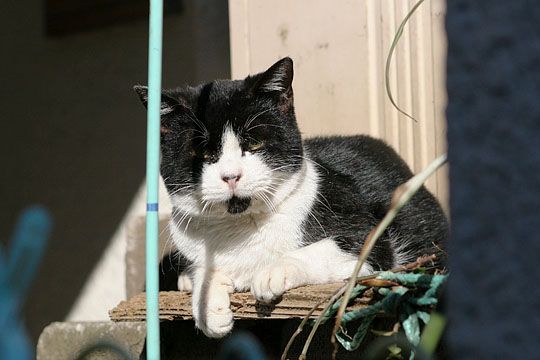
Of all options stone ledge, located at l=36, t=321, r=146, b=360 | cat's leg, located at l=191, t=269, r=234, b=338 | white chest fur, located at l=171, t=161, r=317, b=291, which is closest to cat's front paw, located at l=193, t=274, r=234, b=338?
cat's leg, located at l=191, t=269, r=234, b=338

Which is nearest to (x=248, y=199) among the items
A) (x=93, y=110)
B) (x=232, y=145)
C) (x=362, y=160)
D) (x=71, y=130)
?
(x=232, y=145)

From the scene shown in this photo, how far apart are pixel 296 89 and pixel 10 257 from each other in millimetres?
2288

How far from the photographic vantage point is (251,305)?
1.92m

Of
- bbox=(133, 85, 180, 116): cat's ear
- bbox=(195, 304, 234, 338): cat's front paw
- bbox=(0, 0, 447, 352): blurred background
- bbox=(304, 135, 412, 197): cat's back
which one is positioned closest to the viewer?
bbox=(195, 304, 234, 338): cat's front paw

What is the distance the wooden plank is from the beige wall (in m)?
0.89

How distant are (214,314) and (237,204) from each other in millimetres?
288

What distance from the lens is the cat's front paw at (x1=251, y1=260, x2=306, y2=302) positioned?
71.7 inches

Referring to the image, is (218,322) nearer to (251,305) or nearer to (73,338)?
(251,305)

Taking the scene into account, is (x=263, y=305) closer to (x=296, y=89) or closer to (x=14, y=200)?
(x=296, y=89)

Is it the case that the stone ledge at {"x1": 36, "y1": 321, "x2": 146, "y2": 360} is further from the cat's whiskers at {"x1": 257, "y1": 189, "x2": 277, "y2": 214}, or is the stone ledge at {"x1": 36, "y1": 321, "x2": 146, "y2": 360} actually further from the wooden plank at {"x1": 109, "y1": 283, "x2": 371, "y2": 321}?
the cat's whiskers at {"x1": 257, "y1": 189, "x2": 277, "y2": 214}

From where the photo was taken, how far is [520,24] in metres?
0.62

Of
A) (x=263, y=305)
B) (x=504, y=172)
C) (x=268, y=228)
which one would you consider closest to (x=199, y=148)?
(x=268, y=228)

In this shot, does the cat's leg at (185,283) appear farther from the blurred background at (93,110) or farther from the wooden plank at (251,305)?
the blurred background at (93,110)

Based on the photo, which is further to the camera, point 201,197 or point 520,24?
point 201,197
